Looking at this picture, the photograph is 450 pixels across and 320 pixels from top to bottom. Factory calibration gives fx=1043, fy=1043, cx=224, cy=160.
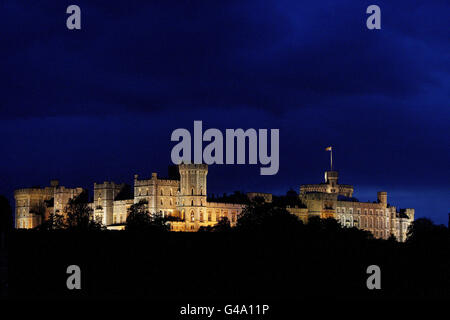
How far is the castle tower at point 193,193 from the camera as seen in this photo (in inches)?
6767

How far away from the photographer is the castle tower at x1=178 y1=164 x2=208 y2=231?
172m

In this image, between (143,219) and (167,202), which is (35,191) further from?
(143,219)

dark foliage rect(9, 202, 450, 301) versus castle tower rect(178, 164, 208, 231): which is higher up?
castle tower rect(178, 164, 208, 231)

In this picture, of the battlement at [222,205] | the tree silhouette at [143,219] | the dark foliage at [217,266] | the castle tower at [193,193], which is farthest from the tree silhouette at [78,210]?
the dark foliage at [217,266]

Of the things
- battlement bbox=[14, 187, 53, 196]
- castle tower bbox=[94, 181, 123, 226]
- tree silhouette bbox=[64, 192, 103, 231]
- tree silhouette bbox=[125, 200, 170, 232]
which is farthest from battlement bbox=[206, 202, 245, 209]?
battlement bbox=[14, 187, 53, 196]

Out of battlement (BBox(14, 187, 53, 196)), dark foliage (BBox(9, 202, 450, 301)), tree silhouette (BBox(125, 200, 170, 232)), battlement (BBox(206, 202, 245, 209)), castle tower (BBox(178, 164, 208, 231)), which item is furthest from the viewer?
battlement (BBox(14, 187, 53, 196))

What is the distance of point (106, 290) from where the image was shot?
7931cm

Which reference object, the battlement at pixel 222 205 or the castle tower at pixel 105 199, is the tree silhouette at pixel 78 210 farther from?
the battlement at pixel 222 205

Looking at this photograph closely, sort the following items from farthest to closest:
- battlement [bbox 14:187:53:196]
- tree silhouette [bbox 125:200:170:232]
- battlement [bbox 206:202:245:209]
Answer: battlement [bbox 14:187:53:196] → battlement [bbox 206:202:245:209] → tree silhouette [bbox 125:200:170:232]

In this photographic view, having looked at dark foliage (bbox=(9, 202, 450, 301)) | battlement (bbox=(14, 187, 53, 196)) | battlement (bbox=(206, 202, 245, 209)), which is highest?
battlement (bbox=(14, 187, 53, 196))

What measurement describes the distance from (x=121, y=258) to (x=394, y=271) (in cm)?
2606

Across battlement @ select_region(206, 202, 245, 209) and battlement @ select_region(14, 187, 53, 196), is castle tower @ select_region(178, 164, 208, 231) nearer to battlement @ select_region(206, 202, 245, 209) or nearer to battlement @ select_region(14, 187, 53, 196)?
battlement @ select_region(206, 202, 245, 209)

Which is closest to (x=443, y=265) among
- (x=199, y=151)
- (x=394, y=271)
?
(x=394, y=271)
